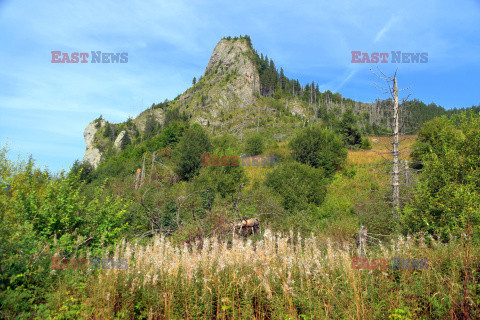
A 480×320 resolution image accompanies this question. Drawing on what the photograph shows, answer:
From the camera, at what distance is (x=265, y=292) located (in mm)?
3654

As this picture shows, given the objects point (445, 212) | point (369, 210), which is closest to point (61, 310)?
point (445, 212)

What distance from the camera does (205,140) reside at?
36188mm

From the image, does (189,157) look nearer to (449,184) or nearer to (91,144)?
(449,184)

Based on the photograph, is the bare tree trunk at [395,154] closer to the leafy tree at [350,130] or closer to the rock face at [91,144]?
the leafy tree at [350,130]

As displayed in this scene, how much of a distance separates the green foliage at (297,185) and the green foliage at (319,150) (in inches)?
266

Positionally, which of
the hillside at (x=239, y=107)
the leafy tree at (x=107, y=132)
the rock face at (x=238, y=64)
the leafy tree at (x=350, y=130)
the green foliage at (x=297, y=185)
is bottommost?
the green foliage at (x=297, y=185)

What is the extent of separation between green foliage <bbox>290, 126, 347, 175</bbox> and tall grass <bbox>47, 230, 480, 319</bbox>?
30310mm

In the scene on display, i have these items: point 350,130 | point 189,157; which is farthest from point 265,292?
point 350,130

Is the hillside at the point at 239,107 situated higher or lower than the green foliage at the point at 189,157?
higher

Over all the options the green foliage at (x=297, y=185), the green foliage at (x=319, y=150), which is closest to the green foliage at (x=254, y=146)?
the green foliage at (x=319, y=150)

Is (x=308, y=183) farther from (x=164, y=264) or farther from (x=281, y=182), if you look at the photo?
(x=164, y=264)

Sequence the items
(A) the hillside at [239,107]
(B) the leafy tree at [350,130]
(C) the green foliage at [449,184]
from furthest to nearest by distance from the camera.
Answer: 1. (A) the hillside at [239,107]
2. (B) the leafy tree at [350,130]
3. (C) the green foliage at [449,184]

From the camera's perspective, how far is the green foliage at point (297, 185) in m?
22.4

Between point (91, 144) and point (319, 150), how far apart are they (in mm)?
123127
